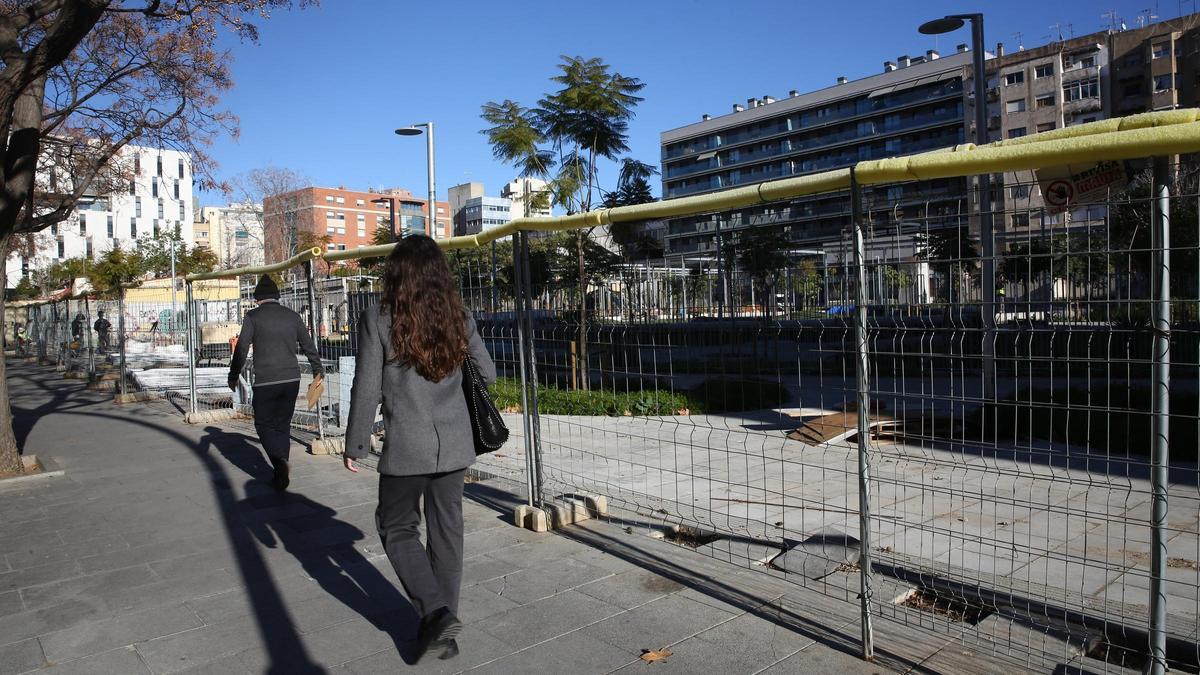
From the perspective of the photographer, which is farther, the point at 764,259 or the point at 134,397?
the point at 764,259

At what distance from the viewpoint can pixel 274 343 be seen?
6828 millimetres

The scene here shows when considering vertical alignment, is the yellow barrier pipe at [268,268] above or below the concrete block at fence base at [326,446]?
above

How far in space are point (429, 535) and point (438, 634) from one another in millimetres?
437

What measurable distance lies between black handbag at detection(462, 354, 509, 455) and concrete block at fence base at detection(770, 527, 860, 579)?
1.94 meters

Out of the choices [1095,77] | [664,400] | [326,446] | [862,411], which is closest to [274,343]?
[326,446]

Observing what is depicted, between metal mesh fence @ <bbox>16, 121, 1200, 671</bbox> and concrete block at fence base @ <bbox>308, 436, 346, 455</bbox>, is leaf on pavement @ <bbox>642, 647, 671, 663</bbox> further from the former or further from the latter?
concrete block at fence base @ <bbox>308, 436, 346, 455</bbox>

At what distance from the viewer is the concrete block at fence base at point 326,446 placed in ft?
28.1

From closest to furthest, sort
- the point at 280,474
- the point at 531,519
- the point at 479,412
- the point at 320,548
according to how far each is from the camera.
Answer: the point at 479,412, the point at 320,548, the point at 531,519, the point at 280,474

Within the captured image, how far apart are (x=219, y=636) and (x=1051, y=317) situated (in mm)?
4206

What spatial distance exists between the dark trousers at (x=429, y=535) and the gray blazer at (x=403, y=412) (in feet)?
0.29

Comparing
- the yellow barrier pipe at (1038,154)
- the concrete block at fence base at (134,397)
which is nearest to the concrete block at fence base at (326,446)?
the yellow barrier pipe at (1038,154)

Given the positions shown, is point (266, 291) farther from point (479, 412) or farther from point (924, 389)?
point (924, 389)

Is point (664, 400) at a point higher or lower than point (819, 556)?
higher

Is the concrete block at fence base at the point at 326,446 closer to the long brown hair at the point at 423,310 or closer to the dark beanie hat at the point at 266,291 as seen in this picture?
the dark beanie hat at the point at 266,291
